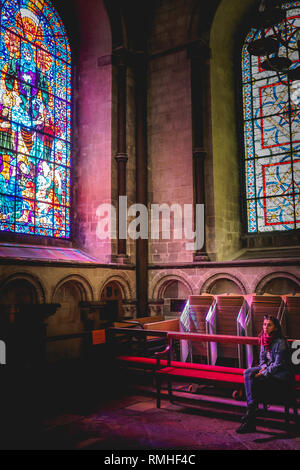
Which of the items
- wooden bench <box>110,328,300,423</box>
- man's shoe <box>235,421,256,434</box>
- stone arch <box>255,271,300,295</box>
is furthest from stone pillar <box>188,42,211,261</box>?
man's shoe <box>235,421,256,434</box>

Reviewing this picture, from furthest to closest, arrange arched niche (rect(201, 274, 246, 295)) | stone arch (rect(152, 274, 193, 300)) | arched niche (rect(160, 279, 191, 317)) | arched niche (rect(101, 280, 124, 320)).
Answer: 1. stone arch (rect(152, 274, 193, 300))
2. arched niche (rect(160, 279, 191, 317))
3. arched niche (rect(101, 280, 124, 320))
4. arched niche (rect(201, 274, 246, 295))

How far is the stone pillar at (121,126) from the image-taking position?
31.3 ft

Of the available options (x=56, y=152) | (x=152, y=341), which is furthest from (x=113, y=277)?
(x=56, y=152)

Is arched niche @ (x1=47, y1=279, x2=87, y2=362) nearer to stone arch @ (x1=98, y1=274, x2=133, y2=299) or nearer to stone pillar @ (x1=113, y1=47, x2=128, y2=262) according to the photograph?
stone arch @ (x1=98, y1=274, x2=133, y2=299)

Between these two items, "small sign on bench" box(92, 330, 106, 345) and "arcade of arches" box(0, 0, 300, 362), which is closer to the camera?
"small sign on bench" box(92, 330, 106, 345)

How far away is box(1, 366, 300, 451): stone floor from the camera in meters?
4.06

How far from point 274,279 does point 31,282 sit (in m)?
4.45

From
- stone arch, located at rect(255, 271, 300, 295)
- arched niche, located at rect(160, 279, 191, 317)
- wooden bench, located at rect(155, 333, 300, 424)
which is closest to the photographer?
wooden bench, located at rect(155, 333, 300, 424)

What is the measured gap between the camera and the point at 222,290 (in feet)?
29.1

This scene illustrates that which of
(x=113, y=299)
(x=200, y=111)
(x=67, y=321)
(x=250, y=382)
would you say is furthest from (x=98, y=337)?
(x=200, y=111)

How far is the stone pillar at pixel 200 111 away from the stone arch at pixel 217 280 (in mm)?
1670

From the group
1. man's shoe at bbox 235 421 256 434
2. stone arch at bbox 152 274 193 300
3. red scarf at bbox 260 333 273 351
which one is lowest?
man's shoe at bbox 235 421 256 434

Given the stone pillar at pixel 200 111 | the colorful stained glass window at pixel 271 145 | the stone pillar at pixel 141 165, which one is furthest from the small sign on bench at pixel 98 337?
the colorful stained glass window at pixel 271 145

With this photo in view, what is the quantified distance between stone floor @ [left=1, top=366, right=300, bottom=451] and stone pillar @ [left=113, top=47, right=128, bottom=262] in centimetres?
401
